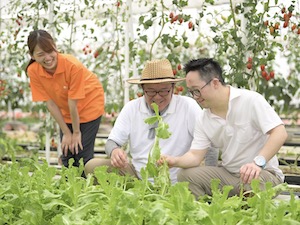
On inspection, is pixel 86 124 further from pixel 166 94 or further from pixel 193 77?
pixel 193 77

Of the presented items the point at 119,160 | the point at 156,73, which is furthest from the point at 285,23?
the point at 119,160

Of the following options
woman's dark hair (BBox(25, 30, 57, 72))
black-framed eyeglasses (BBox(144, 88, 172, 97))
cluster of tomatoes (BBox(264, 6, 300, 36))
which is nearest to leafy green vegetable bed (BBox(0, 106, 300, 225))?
black-framed eyeglasses (BBox(144, 88, 172, 97))

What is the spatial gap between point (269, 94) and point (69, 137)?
74.6 inches

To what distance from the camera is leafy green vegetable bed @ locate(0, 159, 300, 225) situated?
161 cm

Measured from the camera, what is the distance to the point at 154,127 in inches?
129

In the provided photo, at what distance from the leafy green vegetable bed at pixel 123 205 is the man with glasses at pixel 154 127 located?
973mm

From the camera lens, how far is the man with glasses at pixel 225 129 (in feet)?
9.30

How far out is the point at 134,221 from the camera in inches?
62.9

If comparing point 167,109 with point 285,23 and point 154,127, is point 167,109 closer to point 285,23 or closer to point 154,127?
point 154,127

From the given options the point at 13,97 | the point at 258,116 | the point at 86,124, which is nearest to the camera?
the point at 258,116

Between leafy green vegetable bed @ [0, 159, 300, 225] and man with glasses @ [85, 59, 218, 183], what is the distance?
0.97 meters

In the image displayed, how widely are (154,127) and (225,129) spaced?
0.47 metres

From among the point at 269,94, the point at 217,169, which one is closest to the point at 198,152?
the point at 217,169

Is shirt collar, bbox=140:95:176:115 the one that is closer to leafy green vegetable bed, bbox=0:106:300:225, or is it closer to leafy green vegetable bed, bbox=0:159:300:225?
leafy green vegetable bed, bbox=0:106:300:225
